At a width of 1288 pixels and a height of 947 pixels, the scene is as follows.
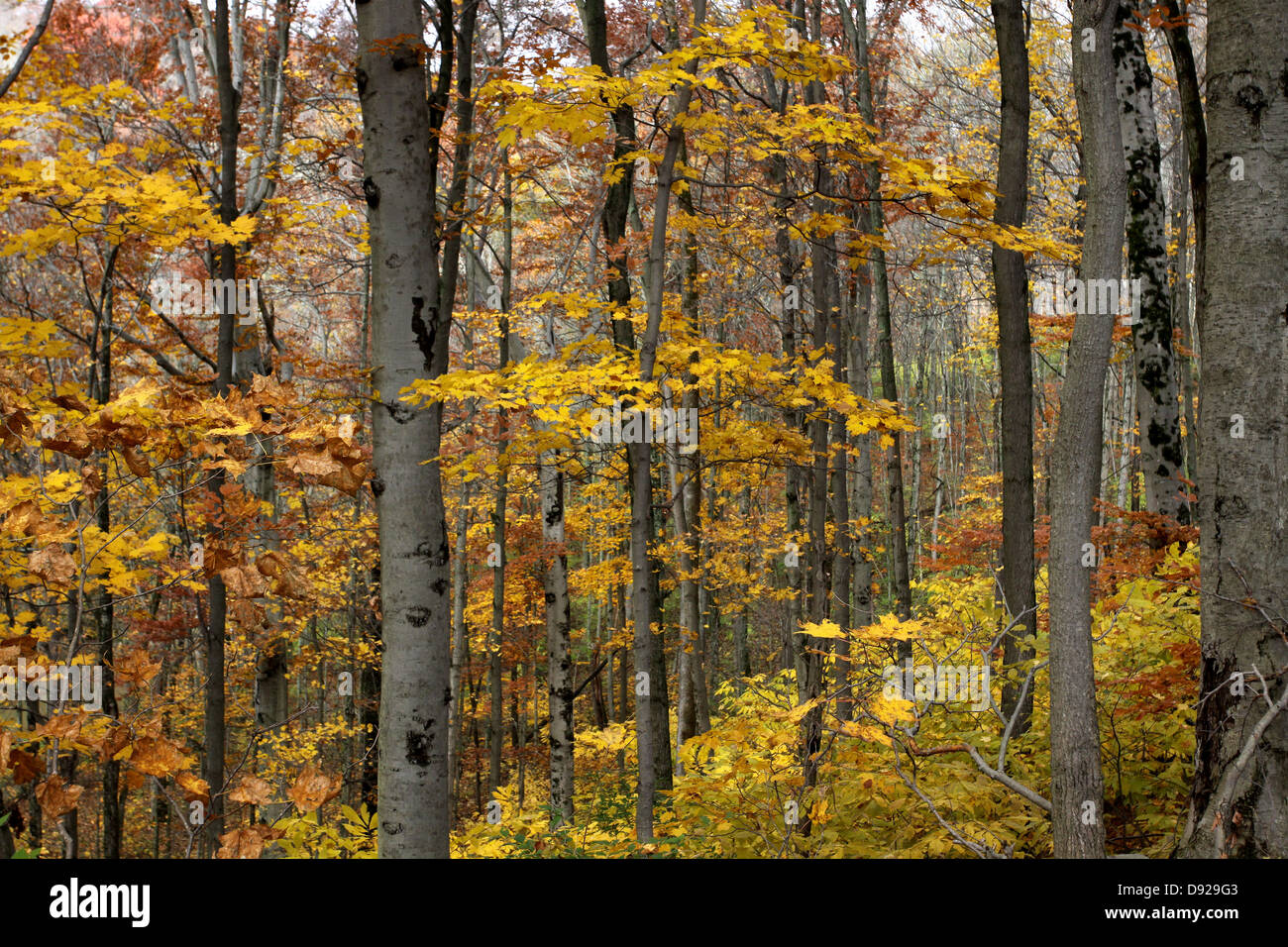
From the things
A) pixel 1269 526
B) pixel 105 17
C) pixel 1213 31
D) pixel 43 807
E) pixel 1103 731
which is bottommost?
pixel 1103 731

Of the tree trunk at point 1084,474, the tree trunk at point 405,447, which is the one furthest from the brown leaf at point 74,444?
the tree trunk at point 1084,474

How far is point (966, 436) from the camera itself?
110 feet

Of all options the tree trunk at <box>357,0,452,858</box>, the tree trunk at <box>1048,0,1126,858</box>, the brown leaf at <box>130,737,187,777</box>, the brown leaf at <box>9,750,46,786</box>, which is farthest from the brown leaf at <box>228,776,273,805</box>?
the tree trunk at <box>1048,0,1126,858</box>

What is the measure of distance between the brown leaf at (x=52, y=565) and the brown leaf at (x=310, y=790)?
115 centimetres

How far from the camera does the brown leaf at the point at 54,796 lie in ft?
9.30

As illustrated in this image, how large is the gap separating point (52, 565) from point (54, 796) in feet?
2.68

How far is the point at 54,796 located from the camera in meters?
2.89

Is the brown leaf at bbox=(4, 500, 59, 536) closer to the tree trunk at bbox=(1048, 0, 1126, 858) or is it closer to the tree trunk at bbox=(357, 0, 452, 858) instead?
the tree trunk at bbox=(357, 0, 452, 858)

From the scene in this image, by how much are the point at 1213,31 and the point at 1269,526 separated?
2.11m

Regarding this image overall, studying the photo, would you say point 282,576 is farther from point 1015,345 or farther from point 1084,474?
point 1015,345

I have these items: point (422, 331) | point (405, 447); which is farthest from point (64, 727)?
point (422, 331)

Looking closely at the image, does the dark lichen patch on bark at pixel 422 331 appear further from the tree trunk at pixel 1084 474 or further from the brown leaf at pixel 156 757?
the tree trunk at pixel 1084 474

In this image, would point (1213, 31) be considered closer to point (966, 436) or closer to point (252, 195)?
point (252, 195)
